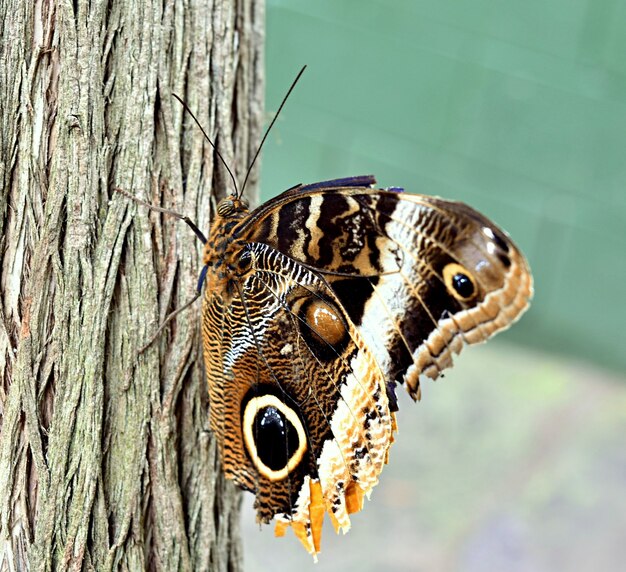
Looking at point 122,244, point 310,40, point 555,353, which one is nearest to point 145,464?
point 122,244

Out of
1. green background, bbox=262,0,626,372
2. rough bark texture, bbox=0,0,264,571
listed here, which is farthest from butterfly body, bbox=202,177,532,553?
green background, bbox=262,0,626,372

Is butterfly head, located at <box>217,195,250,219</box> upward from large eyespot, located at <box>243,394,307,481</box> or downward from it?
upward

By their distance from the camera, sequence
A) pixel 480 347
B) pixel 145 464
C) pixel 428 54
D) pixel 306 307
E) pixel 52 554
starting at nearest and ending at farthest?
1. pixel 52 554
2. pixel 145 464
3. pixel 306 307
4. pixel 428 54
5. pixel 480 347

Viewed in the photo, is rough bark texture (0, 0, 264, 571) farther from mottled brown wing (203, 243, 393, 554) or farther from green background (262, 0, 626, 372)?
green background (262, 0, 626, 372)

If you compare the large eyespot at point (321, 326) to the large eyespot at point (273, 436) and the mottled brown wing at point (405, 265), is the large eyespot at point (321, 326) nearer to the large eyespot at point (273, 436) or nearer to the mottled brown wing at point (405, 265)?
the mottled brown wing at point (405, 265)

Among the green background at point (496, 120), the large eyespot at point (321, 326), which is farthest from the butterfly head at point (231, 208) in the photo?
the green background at point (496, 120)

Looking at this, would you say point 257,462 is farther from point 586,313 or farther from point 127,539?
point 586,313

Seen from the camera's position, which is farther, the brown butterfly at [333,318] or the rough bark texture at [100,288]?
the brown butterfly at [333,318]
